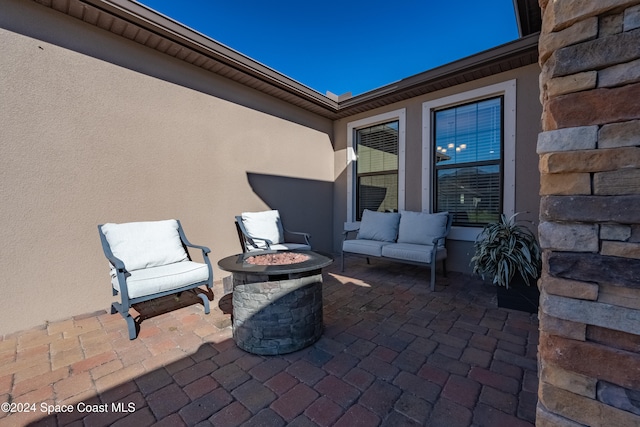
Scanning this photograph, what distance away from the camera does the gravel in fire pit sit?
7.08 feet

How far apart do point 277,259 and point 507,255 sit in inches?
90.9

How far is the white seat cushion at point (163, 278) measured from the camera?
224 centimetres

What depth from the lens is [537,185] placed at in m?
3.36

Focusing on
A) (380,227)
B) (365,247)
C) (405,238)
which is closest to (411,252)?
(405,238)

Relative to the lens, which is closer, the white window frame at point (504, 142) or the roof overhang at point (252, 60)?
the roof overhang at point (252, 60)

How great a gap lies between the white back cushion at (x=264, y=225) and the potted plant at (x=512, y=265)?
255 centimetres

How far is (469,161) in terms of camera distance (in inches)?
156

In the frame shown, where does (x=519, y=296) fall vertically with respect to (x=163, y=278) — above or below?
below

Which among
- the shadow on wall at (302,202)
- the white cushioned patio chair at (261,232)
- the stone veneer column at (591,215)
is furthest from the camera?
the shadow on wall at (302,202)

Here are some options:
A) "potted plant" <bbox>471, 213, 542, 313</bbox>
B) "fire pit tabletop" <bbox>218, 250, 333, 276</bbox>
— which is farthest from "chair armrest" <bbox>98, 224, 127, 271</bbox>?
"potted plant" <bbox>471, 213, 542, 313</bbox>

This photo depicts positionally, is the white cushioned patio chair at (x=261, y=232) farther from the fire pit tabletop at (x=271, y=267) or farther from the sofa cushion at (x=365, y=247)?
the fire pit tabletop at (x=271, y=267)

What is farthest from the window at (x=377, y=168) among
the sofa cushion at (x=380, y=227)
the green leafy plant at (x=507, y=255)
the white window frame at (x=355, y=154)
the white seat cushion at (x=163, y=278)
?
the white seat cushion at (x=163, y=278)

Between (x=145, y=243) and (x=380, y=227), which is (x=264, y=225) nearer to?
(x=145, y=243)

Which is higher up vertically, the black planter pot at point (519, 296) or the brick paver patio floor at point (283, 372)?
the black planter pot at point (519, 296)
